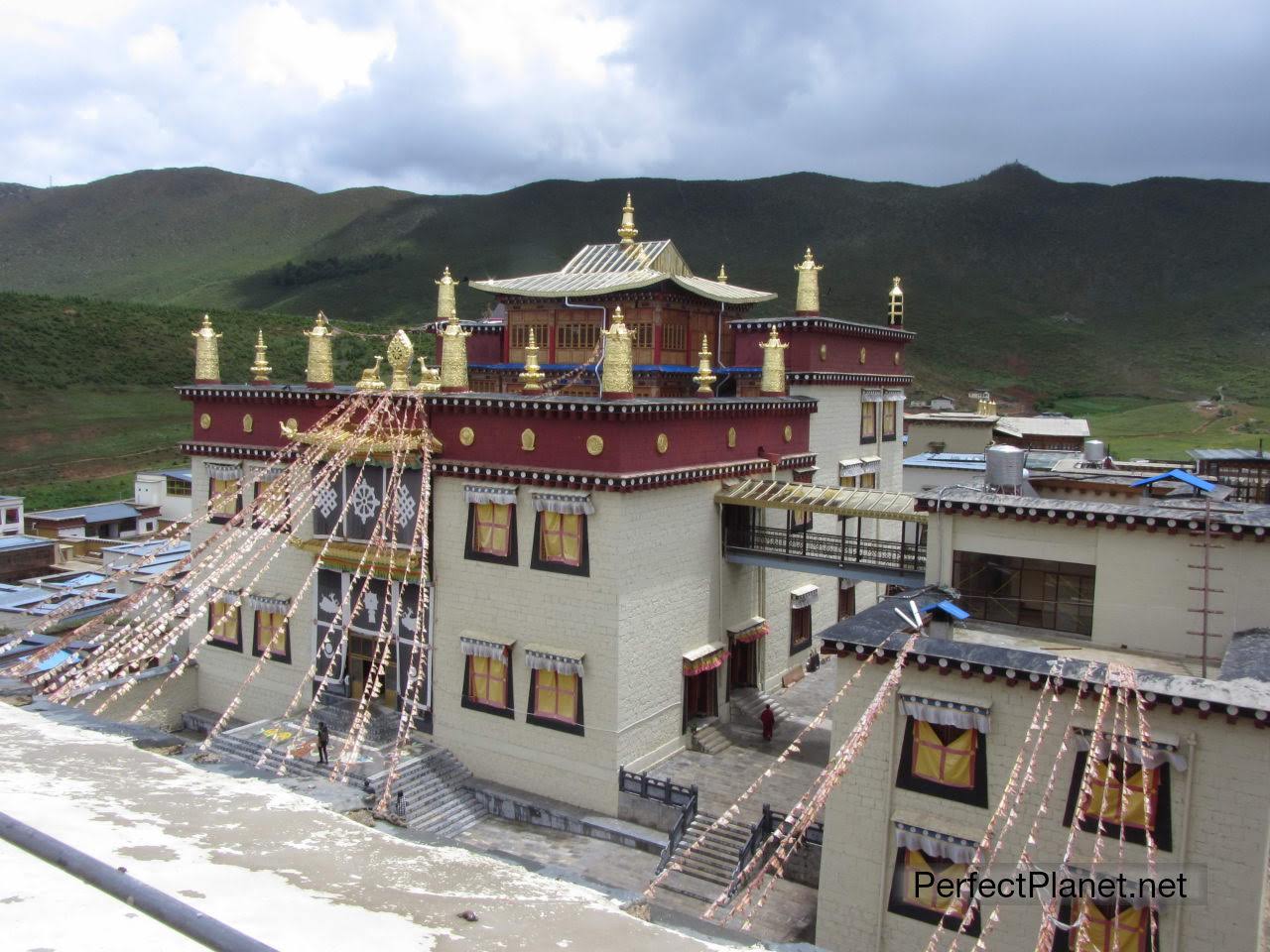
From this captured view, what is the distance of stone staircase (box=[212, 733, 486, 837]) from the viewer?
22266 millimetres

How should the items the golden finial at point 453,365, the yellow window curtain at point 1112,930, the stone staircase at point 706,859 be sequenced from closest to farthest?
the yellow window curtain at point 1112,930 → the stone staircase at point 706,859 → the golden finial at point 453,365

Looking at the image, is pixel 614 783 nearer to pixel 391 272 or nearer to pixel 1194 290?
pixel 391 272

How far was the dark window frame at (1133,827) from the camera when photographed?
14484mm

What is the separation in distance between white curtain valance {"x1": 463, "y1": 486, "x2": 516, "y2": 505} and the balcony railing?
6.34m

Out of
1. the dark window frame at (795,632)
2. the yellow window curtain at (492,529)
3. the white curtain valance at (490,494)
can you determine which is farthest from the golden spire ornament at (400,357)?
the dark window frame at (795,632)

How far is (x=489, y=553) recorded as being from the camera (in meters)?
24.3

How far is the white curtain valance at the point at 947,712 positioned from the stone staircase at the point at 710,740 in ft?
29.4

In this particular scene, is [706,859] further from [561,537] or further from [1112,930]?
[1112,930]

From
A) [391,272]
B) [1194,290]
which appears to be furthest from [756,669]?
A: [1194,290]

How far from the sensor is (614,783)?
2242 centimetres

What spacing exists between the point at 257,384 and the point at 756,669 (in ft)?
56.8

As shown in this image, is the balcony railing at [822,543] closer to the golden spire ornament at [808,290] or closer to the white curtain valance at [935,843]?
the white curtain valance at [935,843]

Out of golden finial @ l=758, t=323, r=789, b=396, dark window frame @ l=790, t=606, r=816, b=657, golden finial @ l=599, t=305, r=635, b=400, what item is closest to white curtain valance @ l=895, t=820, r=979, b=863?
golden finial @ l=599, t=305, r=635, b=400

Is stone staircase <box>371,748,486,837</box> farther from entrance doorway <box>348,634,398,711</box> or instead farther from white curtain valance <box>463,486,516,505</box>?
white curtain valance <box>463,486,516,505</box>
